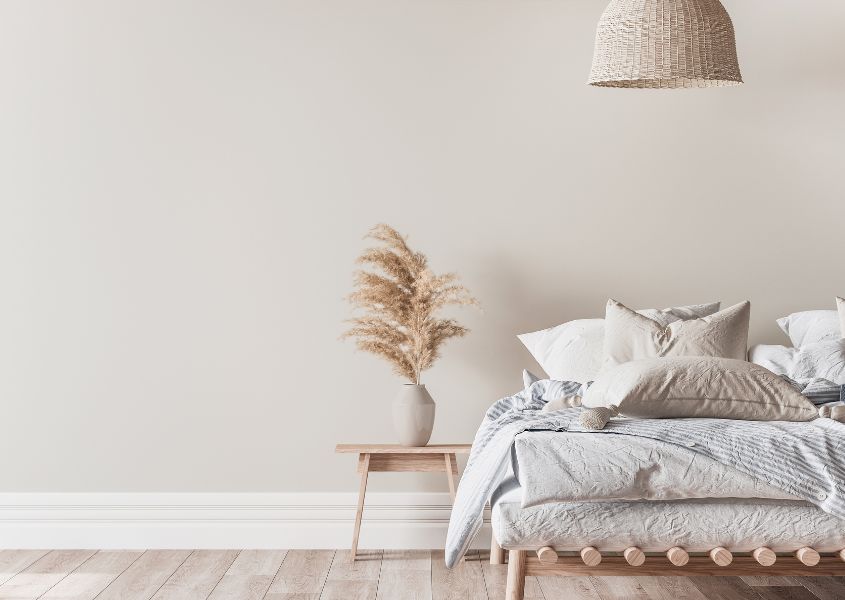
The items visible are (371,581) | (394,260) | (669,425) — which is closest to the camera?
(669,425)

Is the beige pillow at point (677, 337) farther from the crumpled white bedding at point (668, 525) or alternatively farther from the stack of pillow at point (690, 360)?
the crumpled white bedding at point (668, 525)

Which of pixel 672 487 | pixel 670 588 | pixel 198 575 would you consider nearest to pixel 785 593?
pixel 670 588

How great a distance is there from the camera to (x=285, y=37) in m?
4.15

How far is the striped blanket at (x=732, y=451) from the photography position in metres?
2.51

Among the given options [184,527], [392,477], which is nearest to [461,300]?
[392,477]

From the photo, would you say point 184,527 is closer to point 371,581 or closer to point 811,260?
point 371,581

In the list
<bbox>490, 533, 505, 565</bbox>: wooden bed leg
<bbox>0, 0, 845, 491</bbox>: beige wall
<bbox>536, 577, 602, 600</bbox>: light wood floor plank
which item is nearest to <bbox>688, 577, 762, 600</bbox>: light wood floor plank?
<bbox>536, 577, 602, 600</bbox>: light wood floor plank

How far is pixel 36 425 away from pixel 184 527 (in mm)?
778

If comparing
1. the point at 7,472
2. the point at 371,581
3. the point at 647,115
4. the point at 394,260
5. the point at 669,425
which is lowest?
the point at 371,581

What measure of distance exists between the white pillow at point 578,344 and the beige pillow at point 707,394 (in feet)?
2.44

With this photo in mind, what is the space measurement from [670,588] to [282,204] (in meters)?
2.19

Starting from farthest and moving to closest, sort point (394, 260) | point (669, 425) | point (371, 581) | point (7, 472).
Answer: point (7, 472)
point (394, 260)
point (371, 581)
point (669, 425)

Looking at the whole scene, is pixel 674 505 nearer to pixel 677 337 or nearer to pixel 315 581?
pixel 677 337

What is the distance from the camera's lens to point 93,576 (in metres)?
3.62
